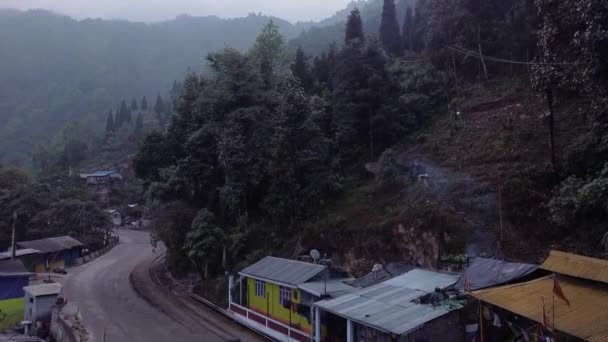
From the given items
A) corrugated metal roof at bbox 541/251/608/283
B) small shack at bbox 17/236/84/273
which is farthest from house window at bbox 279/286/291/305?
small shack at bbox 17/236/84/273

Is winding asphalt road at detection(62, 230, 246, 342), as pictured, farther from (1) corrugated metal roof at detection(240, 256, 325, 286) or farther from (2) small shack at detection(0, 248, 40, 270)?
(2) small shack at detection(0, 248, 40, 270)

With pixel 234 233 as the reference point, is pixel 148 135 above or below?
above

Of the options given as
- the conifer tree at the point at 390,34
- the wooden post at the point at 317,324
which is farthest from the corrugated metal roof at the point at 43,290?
the conifer tree at the point at 390,34

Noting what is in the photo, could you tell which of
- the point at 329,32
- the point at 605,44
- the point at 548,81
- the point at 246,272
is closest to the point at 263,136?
the point at 246,272

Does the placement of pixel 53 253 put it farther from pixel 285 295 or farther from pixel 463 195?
pixel 463 195

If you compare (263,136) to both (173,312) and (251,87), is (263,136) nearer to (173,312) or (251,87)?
(251,87)

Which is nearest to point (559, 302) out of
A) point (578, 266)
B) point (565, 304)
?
point (565, 304)
